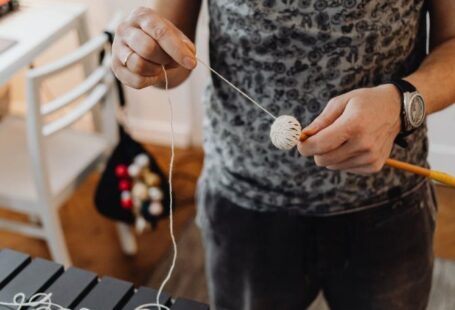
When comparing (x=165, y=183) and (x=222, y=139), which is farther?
(x=165, y=183)

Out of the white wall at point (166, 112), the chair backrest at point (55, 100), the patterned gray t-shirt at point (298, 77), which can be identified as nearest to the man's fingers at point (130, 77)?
the patterned gray t-shirt at point (298, 77)

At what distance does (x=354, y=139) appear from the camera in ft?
2.06

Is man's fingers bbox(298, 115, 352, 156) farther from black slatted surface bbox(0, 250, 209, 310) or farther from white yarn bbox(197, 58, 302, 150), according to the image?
black slatted surface bbox(0, 250, 209, 310)

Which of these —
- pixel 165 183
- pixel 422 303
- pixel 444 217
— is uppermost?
pixel 422 303

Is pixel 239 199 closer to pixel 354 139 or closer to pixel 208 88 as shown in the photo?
pixel 208 88

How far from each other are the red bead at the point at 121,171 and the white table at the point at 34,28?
1.27ft

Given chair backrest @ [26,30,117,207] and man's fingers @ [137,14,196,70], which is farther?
chair backrest @ [26,30,117,207]

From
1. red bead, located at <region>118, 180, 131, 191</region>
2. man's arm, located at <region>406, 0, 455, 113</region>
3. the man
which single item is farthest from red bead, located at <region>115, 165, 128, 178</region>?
man's arm, located at <region>406, 0, 455, 113</region>

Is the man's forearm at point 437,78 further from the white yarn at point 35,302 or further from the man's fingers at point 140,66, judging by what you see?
the white yarn at point 35,302

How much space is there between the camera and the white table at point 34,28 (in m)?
1.46

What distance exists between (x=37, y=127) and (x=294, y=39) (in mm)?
859

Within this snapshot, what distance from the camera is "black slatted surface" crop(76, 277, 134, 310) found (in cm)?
76

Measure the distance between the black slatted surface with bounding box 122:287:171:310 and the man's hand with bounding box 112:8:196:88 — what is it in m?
0.28

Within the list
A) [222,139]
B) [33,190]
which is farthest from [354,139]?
[33,190]
